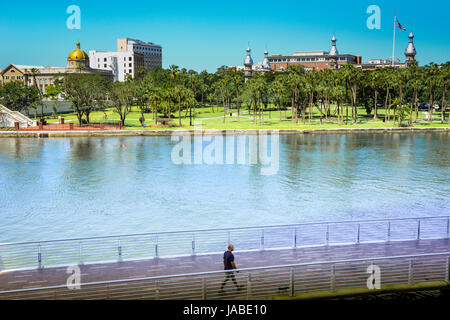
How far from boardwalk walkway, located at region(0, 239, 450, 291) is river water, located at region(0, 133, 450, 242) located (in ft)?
37.4

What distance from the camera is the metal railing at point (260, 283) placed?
1391cm

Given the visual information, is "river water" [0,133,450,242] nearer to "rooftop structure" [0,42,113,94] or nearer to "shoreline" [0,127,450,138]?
"shoreline" [0,127,450,138]

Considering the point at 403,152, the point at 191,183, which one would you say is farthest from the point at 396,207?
the point at 403,152

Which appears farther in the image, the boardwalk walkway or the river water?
the river water

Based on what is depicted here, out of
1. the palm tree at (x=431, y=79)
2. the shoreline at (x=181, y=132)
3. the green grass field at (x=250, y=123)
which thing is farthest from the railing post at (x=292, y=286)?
the palm tree at (x=431, y=79)

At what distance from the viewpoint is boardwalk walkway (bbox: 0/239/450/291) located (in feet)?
53.0

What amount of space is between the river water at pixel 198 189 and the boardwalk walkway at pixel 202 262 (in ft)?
37.4

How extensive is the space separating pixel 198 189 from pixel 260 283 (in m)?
28.4

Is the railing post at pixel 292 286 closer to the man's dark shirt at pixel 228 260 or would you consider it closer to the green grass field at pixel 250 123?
the man's dark shirt at pixel 228 260

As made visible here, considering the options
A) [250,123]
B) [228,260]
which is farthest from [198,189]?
[250,123]

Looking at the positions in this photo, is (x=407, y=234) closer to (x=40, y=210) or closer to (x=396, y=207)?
(x=396, y=207)

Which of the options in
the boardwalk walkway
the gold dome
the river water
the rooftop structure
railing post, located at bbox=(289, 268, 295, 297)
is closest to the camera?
railing post, located at bbox=(289, 268, 295, 297)

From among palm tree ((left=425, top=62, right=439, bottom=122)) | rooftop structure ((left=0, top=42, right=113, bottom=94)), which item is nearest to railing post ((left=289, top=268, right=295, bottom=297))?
palm tree ((left=425, top=62, right=439, bottom=122))

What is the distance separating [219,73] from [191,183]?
152 metres
